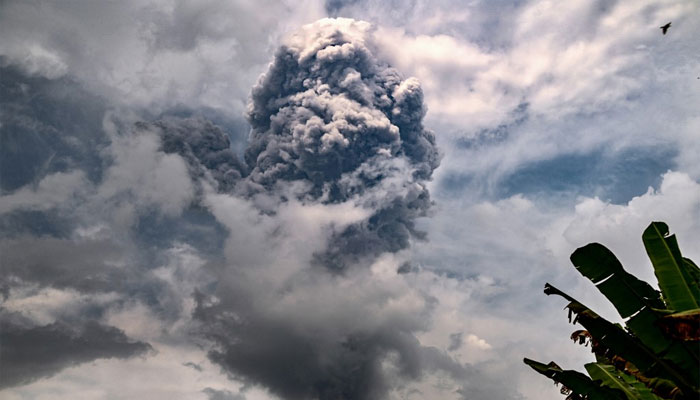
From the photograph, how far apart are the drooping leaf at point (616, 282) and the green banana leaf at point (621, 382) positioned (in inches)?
47.2

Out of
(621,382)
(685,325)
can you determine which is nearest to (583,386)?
(621,382)

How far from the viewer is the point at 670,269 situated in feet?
21.6

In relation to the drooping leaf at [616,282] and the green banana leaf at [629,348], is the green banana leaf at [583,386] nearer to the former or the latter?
the green banana leaf at [629,348]

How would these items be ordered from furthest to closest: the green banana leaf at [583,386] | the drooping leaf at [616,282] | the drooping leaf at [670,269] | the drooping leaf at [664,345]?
the green banana leaf at [583,386]
the drooping leaf at [616,282]
the drooping leaf at [670,269]
the drooping leaf at [664,345]

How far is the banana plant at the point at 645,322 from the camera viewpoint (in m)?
6.27

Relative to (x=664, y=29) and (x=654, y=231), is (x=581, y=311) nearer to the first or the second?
(x=654, y=231)

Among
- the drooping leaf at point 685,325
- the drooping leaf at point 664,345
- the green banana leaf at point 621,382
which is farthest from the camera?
the green banana leaf at point 621,382

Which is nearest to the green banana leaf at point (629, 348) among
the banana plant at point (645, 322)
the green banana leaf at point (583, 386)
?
the banana plant at point (645, 322)

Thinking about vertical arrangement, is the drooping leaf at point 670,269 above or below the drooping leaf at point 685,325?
above

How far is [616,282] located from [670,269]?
0.66m

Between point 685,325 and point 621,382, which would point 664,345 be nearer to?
point 685,325

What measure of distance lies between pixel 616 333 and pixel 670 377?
2.53 feet

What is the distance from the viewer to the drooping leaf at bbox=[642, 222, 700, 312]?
20.9 ft

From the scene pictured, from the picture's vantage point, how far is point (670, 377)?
6473 mm
